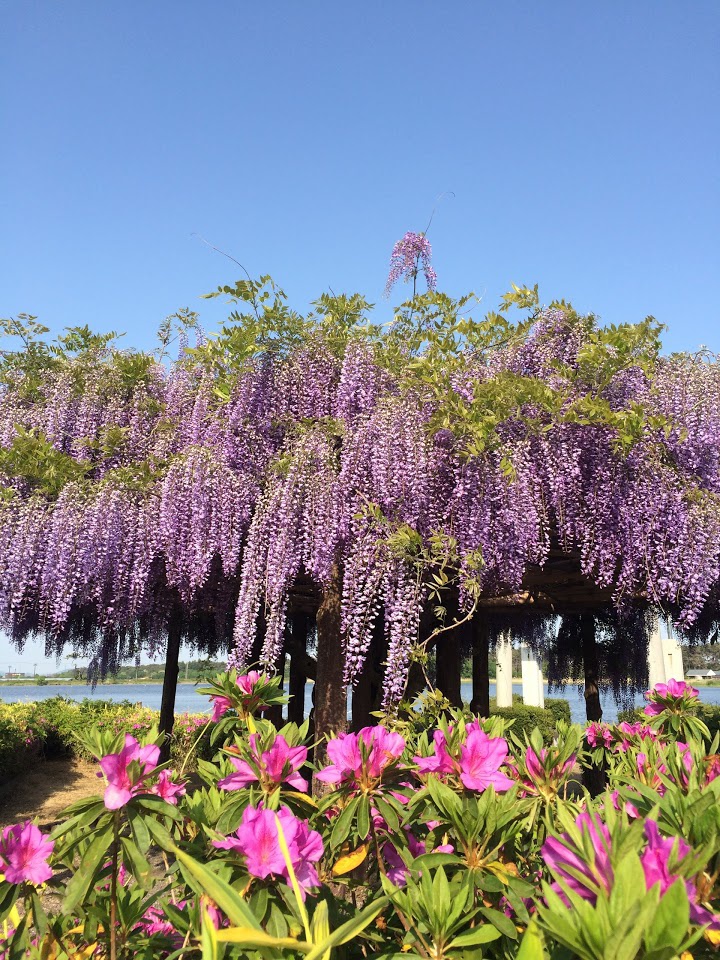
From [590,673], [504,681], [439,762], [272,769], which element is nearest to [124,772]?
[272,769]

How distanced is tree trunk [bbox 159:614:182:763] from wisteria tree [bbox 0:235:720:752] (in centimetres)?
431

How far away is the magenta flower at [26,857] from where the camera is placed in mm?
1741

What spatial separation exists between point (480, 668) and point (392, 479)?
6737mm

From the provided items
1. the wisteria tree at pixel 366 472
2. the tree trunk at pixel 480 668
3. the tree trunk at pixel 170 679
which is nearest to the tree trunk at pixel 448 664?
the tree trunk at pixel 480 668

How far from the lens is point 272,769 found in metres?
2.00

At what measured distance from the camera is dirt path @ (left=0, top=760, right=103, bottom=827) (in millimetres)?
9836

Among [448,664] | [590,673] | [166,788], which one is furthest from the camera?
[590,673]

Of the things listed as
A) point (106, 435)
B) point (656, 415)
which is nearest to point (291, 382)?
point (106, 435)

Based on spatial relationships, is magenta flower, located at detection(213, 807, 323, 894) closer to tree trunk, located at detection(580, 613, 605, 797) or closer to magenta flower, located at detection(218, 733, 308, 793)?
magenta flower, located at detection(218, 733, 308, 793)

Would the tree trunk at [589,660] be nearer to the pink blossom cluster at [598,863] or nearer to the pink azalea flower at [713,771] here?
the pink azalea flower at [713,771]

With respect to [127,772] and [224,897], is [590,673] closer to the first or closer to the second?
[127,772]

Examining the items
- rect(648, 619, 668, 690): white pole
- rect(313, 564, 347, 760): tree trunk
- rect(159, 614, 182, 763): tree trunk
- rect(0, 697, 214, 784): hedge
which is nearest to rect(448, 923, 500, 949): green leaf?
rect(313, 564, 347, 760): tree trunk

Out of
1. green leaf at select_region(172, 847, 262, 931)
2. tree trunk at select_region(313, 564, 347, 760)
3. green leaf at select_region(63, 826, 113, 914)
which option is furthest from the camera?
tree trunk at select_region(313, 564, 347, 760)

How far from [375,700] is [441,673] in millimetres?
1066
